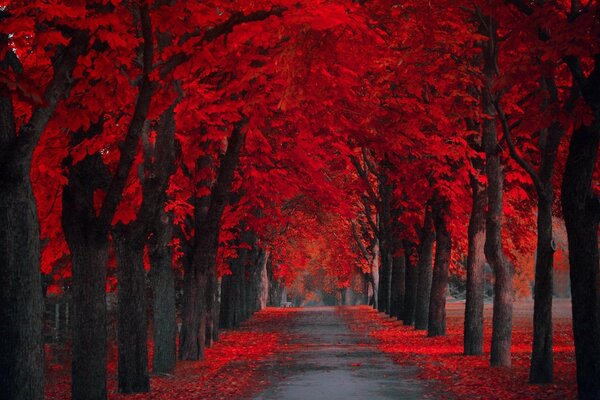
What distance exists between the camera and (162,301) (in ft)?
75.0

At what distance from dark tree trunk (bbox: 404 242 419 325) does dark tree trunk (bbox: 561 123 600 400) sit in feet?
95.7

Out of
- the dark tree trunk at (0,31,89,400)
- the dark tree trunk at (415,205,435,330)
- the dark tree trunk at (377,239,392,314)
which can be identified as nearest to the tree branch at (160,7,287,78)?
the dark tree trunk at (0,31,89,400)

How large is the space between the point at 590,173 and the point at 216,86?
9.91m

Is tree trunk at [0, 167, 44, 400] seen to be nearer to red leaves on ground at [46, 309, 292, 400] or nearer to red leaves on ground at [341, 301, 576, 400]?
red leaves on ground at [46, 309, 292, 400]

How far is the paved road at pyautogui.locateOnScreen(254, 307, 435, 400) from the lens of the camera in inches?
690

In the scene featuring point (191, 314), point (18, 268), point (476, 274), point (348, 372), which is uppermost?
point (18, 268)

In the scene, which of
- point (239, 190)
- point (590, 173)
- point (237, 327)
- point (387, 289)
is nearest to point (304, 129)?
point (239, 190)

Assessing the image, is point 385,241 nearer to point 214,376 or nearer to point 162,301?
point 162,301

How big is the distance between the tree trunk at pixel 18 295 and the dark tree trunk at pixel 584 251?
779 centimetres

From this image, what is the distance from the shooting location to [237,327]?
4669 cm

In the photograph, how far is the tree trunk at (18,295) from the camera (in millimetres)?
11469

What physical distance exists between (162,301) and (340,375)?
15.3 feet

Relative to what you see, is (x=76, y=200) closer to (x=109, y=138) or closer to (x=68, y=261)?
(x=109, y=138)

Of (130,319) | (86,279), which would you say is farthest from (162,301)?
(86,279)
